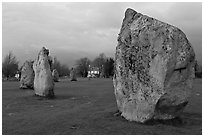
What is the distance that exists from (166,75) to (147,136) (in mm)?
1855

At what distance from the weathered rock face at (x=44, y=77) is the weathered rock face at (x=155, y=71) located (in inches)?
323

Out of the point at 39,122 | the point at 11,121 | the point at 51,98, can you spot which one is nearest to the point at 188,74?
the point at 39,122

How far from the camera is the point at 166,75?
720cm

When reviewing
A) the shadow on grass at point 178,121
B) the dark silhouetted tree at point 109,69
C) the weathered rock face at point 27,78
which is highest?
the dark silhouetted tree at point 109,69

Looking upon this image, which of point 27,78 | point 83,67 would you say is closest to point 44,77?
point 27,78

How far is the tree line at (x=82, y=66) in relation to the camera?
2168 inches

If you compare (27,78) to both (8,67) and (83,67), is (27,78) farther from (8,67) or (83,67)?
(83,67)

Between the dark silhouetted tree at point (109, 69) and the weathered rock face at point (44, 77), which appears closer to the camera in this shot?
the weathered rock face at point (44, 77)

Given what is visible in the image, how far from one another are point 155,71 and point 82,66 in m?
83.4

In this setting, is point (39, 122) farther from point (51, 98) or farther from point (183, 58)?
point (51, 98)

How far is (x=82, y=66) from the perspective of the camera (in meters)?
90.2

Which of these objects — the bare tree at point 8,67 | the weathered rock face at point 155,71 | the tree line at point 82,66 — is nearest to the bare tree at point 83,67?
the tree line at point 82,66

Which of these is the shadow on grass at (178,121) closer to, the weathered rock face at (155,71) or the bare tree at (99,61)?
the weathered rock face at (155,71)

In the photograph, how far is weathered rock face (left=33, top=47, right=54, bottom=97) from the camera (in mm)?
15344
